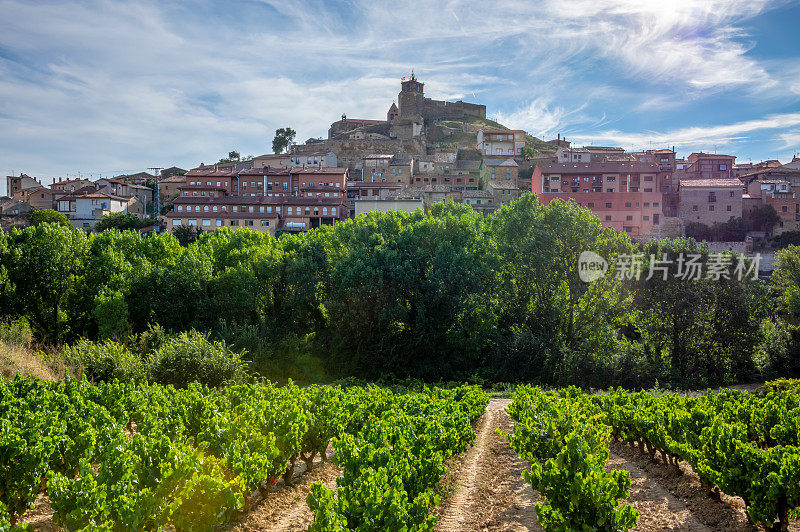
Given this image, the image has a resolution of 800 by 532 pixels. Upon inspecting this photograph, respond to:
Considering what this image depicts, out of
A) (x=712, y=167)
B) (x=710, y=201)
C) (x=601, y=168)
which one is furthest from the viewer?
(x=712, y=167)

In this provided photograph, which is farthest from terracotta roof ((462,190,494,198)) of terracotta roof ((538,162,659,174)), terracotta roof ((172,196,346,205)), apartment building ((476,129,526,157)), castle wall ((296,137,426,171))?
castle wall ((296,137,426,171))

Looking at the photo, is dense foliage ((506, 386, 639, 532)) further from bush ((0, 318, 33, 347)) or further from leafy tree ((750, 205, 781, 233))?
leafy tree ((750, 205, 781, 233))

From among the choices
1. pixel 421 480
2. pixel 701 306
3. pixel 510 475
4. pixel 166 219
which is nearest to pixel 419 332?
pixel 701 306

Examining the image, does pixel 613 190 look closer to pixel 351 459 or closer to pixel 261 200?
pixel 261 200

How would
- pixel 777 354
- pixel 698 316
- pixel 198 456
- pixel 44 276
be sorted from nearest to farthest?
1. pixel 198 456
2. pixel 698 316
3. pixel 777 354
4. pixel 44 276

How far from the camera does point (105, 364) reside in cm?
2297

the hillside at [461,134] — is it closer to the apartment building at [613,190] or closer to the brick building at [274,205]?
the apartment building at [613,190]

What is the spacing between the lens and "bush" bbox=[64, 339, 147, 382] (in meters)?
22.5

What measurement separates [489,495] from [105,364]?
58.1ft

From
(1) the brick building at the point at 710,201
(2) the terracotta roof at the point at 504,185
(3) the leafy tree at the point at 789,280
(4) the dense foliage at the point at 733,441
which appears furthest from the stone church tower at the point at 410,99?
(4) the dense foliage at the point at 733,441

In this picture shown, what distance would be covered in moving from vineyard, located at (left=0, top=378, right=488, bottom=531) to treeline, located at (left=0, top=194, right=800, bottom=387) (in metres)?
17.8

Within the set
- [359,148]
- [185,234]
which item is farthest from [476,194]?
[185,234]

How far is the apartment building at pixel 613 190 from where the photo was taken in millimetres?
65125

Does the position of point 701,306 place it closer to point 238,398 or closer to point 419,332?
point 419,332
